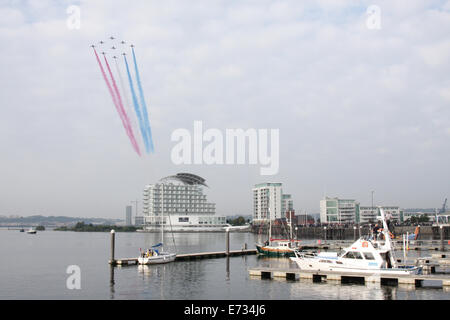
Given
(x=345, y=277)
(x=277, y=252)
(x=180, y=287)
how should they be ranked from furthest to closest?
1. (x=277, y=252)
2. (x=345, y=277)
3. (x=180, y=287)

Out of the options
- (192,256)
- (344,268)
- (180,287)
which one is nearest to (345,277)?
(344,268)

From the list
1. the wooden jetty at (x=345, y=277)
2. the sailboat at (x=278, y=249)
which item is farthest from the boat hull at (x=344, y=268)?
the sailboat at (x=278, y=249)

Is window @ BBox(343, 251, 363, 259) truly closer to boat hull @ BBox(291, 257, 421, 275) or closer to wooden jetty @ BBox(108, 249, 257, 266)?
boat hull @ BBox(291, 257, 421, 275)

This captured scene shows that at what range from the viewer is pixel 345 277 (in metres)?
40.5

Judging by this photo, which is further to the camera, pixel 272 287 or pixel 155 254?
pixel 155 254

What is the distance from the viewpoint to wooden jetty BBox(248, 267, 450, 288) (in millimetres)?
36844

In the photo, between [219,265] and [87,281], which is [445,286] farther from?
[87,281]

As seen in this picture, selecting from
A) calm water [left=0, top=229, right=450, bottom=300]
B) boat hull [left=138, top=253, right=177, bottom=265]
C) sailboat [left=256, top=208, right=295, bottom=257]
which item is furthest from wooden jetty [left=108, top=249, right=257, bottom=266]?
sailboat [left=256, top=208, right=295, bottom=257]

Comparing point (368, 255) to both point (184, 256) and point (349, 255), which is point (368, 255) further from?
point (184, 256)

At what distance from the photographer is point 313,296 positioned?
34.2 m

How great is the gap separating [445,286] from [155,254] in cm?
3428

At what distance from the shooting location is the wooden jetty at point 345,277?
36.8 m
